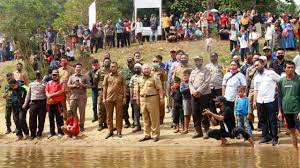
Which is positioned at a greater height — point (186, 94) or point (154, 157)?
point (186, 94)

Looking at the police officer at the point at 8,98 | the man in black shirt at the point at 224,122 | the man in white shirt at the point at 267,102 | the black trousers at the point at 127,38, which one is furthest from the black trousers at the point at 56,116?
the black trousers at the point at 127,38

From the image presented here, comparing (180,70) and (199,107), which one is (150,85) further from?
(199,107)

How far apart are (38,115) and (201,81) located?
4.71m

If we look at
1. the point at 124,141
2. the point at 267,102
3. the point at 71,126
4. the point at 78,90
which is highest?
the point at 267,102

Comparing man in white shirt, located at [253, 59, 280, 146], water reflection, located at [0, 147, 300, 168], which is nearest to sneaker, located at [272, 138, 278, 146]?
man in white shirt, located at [253, 59, 280, 146]

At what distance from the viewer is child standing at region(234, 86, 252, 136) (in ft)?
47.2

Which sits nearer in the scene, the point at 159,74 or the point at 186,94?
the point at 186,94

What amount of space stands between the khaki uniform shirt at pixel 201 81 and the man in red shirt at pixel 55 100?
12.1 ft

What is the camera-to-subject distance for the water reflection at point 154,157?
36.5 ft

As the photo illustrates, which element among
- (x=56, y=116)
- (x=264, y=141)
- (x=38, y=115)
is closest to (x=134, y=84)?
(x=56, y=116)

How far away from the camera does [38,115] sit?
56.5ft

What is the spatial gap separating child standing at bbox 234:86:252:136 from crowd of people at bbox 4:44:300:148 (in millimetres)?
22

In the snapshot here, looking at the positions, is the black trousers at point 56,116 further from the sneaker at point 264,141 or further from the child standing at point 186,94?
the sneaker at point 264,141

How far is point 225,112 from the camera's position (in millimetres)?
13555
